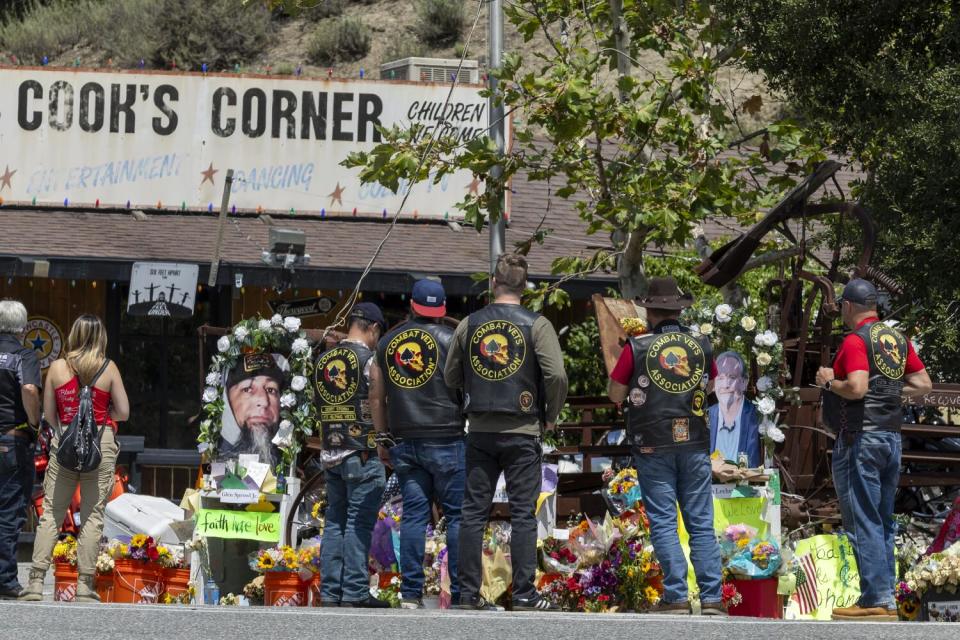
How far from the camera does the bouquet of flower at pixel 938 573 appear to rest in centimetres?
834

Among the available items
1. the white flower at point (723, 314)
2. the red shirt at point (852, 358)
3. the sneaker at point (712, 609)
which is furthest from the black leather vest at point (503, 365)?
the white flower at point (723, 314)

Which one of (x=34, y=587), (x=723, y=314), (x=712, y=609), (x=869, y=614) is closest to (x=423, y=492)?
(x=712, y=609)

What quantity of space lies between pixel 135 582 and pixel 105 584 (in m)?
0.21

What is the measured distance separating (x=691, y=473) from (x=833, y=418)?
0.83 metres

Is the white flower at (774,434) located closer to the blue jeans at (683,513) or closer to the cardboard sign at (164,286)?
the blue jeans at (683,513)

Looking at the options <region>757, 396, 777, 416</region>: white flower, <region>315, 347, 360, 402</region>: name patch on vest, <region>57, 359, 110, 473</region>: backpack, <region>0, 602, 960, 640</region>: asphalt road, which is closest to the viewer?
<region>0, 602, 960, 640</region>: asphalt road

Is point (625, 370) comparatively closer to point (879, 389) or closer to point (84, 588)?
point (879, 389)

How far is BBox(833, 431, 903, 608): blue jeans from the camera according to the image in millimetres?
8125

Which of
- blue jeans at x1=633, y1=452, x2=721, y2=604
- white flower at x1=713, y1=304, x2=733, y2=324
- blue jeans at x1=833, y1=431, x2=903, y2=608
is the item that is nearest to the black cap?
blue jeans at x1=833, y1=431, x2=903, y2=608

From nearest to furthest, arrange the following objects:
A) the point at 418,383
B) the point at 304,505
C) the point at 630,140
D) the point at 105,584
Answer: the point at 418,383 → the point at 105,584 → the point at 304,505 → the point at 630,140

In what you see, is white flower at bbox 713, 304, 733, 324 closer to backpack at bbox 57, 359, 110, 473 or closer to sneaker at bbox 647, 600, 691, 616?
sneaker at bbox 647, 600, 691, 616

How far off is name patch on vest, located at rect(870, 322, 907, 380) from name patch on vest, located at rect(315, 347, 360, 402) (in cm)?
289

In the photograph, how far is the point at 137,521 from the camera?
11.3m

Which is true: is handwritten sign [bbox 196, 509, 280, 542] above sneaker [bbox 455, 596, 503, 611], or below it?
above
